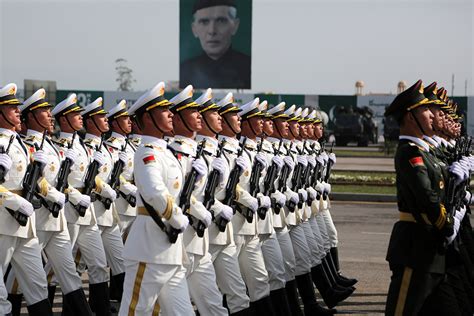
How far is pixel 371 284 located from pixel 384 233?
14.7 feet

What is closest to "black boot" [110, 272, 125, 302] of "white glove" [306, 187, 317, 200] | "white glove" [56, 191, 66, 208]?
"white glove" [56, 191, 66, 208]

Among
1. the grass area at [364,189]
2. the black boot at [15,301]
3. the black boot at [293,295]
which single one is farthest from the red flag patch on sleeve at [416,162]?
the grass area at [364,189]

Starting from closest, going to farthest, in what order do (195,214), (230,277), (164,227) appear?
1. (164,227)
2. (195,214)
3. (230,277)

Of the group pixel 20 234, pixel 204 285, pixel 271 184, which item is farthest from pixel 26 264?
pixel 271 184

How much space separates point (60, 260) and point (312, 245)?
292 cm

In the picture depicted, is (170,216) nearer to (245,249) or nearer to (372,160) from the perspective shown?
(245,249)

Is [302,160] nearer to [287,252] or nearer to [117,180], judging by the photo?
[287,252]

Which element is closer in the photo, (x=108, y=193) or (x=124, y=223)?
(x=108, y=193)

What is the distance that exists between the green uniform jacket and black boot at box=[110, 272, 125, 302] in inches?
150

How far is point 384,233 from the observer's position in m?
15.5

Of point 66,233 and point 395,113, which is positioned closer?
point 395,113

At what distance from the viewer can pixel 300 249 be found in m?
10.0

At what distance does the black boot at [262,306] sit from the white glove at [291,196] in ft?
5.43

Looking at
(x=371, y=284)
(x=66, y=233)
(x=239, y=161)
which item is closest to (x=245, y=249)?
(x=239, y=161)
